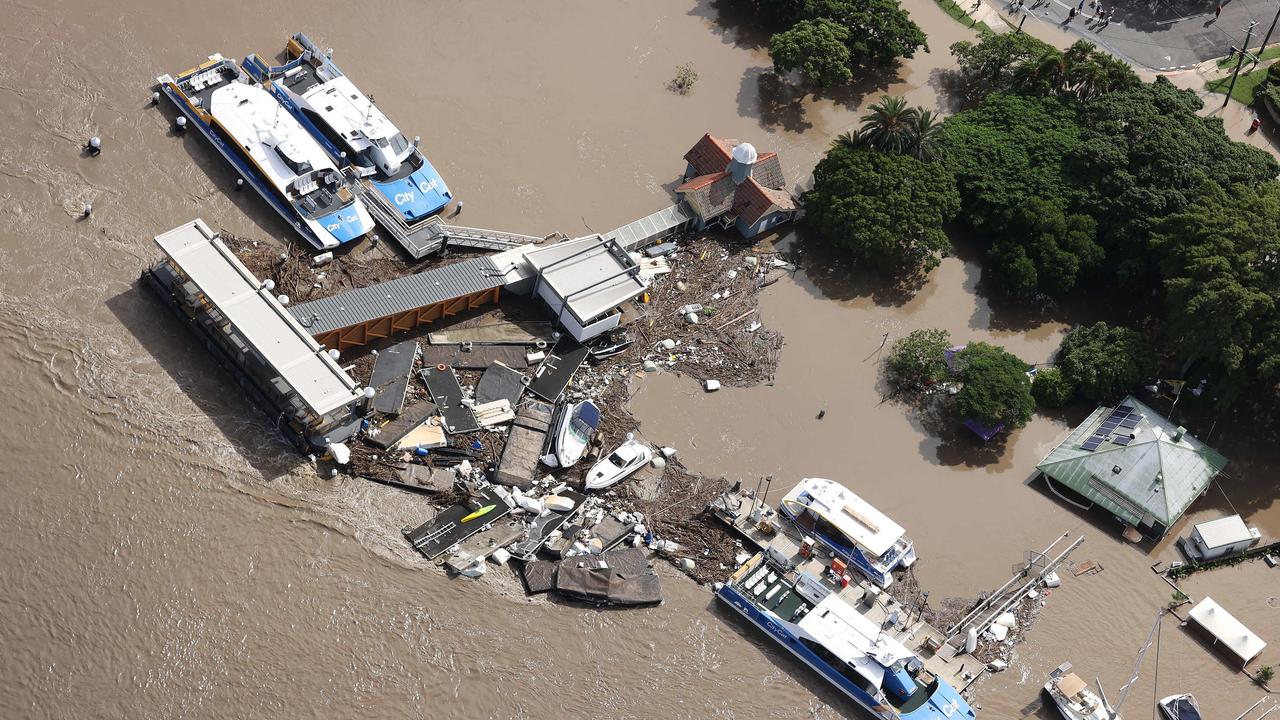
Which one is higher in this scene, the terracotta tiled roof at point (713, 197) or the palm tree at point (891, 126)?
the terracotta tiled roof at point (713, 197)

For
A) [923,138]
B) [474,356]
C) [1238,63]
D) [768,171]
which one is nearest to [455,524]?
[474,356]

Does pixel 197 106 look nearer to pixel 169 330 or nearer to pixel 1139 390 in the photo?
pixel 169 330

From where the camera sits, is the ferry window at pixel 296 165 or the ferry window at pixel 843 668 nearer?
the ferry window at pixel 843 668

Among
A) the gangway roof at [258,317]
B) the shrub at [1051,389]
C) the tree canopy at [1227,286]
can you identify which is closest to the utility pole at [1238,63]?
the tree canopy at [1227,286]

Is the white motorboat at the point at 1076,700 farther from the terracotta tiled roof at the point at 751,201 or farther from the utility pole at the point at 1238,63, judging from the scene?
the utility pole at the point at 1238,63

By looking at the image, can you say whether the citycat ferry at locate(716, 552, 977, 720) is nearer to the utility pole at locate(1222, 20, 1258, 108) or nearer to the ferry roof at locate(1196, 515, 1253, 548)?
the ferry roof at locate(1196, 515, 1253, 548)

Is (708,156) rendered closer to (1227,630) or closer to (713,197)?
(713,197)
